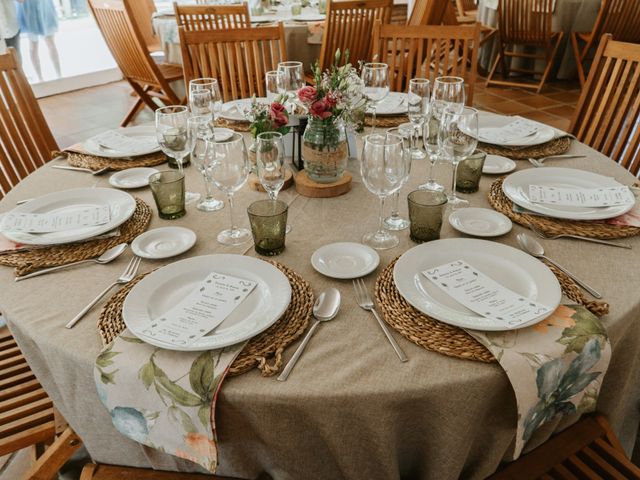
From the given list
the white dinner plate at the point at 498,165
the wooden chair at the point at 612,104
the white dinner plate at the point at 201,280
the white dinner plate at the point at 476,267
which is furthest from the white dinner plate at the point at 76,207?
the wooden chair at the point at 612,104

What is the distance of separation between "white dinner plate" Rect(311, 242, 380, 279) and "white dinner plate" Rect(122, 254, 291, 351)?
9cm

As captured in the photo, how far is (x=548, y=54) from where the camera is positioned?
468 centimetres

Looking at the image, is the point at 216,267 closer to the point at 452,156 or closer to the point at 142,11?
the point at 452,156

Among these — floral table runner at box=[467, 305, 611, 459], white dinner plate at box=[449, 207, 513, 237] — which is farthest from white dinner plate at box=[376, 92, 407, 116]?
floral table runner at box=[467, 305, 611, 459]

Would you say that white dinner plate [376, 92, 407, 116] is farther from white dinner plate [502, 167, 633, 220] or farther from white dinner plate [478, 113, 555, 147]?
white dinner plate [502, 167, 633, 220]

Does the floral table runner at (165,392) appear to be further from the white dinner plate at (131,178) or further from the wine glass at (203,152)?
the white dinner plate at (131,178)

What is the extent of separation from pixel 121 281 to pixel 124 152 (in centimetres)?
65

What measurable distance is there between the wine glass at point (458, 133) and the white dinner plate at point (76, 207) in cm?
70

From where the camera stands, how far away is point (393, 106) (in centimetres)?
177

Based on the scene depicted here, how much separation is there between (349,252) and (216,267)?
0.25 meters

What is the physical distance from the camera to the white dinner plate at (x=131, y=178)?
1291mm

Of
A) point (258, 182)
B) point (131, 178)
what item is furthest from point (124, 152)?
point (258, 182)

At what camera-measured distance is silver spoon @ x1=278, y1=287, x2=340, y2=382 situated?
0.76 metres

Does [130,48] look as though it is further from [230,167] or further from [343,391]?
[343,391]
